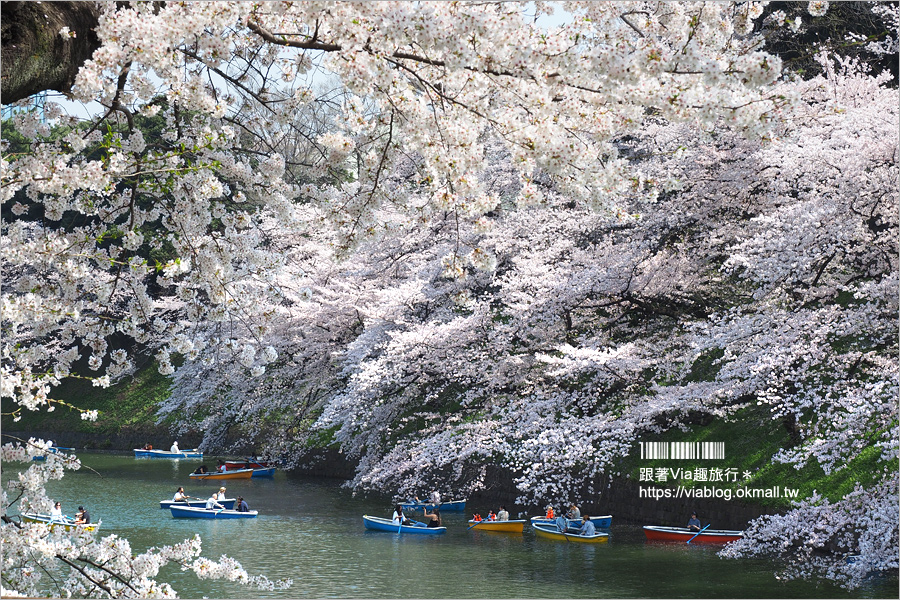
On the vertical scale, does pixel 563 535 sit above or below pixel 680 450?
below

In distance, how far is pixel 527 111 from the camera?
466cm

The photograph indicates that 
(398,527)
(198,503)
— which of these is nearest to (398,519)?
(398,527)

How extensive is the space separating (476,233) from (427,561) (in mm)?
7105

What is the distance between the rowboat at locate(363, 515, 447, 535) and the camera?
17344 mm

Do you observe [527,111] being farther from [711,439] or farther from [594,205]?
[711,439]

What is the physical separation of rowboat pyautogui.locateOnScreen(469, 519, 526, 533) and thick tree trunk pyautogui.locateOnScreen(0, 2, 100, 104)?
560 inches

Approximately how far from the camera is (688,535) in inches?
595

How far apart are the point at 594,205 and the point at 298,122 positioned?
2763 mm

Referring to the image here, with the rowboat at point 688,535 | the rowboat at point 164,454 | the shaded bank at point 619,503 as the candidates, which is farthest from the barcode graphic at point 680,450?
the rowboat at point 164,454

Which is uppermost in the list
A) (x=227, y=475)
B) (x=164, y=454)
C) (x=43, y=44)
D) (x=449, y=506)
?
(x=43, y=44)

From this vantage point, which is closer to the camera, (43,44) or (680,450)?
(43,44)

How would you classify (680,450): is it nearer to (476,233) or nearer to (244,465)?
(476,233)

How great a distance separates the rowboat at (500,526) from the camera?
17.2 meters

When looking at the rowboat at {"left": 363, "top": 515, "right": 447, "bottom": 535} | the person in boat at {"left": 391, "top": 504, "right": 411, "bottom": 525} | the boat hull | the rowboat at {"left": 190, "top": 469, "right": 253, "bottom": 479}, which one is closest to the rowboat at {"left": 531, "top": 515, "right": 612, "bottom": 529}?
the rowboat at {"left": 363, "top": 515, "right": 447, "bottom": 535}
